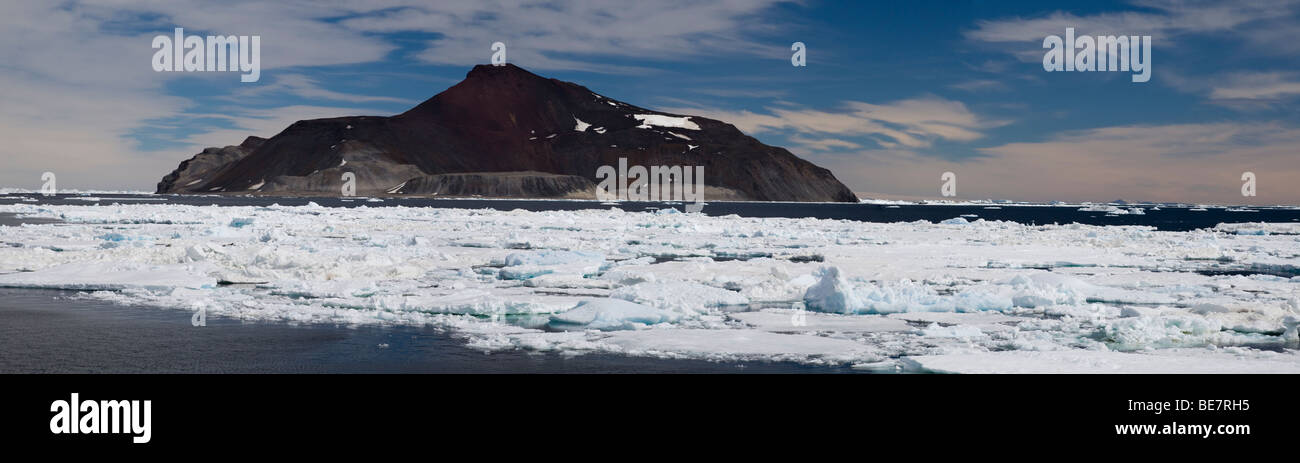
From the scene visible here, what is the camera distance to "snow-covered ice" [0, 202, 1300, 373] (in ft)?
33.0

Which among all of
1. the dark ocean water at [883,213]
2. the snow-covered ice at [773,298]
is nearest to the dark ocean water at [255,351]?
the snow-covered ice at [773,298]

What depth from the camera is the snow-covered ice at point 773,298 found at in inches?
396

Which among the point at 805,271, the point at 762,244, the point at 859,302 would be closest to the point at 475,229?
the point at 762,244

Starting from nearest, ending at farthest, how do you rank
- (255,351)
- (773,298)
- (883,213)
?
1. (255,351)
2. (773,298)
3. (883,213)

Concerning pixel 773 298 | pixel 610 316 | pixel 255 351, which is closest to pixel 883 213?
pixel 773 298

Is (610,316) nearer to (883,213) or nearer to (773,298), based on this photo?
(773,298)

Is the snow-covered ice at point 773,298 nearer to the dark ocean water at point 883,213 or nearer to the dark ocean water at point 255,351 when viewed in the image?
the dark ocean water at point 255,351

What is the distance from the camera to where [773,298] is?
1495 cm

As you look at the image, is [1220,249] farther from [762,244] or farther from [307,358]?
[307,358]

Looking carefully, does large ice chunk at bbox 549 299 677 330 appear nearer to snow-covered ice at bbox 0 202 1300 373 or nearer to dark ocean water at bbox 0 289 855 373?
snow-covered ice at bbox 0 202 1300 373

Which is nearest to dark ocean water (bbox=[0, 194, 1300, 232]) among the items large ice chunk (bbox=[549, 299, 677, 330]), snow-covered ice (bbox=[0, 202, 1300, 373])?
snow-covered ice (bbox=[0, 202, 1300, 373])

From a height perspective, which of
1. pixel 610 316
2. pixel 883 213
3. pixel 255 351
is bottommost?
pixel 255 351
